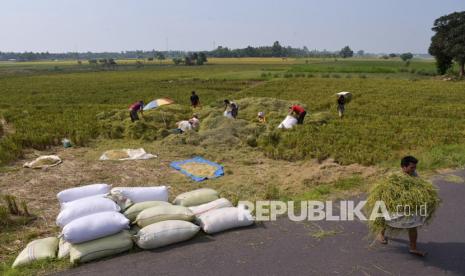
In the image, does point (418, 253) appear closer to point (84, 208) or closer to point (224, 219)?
point (224, 219)

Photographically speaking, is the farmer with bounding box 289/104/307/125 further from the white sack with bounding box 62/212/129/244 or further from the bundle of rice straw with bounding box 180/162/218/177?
the white sack with bounding box 62/212/129/244

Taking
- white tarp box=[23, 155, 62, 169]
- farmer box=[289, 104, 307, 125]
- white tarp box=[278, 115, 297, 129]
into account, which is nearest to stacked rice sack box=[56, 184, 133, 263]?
white tarp box=[23, 155, 62, 169]

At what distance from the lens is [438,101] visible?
22.0 metres

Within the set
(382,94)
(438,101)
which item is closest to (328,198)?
(438,101)

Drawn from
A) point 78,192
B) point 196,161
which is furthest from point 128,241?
point 196,161

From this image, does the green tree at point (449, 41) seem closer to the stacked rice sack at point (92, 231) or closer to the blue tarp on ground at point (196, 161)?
the blue tarp on ground at point (196, 161)

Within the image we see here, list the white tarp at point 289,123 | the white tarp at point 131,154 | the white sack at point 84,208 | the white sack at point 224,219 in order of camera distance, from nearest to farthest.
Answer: the white sack at point 84,208 < the white sack at point 224,219 < the white tarp at point 131,154 < the white tarp at point 289,123

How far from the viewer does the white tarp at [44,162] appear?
396 inches

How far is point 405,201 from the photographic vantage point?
15.5 ft

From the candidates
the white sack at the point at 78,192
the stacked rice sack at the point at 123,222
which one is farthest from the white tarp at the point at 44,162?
the stacked rice sack at the point at 123,222

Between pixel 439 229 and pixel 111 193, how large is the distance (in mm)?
5483

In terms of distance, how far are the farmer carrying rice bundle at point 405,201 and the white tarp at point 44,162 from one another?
8613mm

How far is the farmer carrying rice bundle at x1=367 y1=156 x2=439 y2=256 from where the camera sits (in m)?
4.73

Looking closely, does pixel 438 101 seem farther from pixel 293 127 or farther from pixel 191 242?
pixel 191 242
